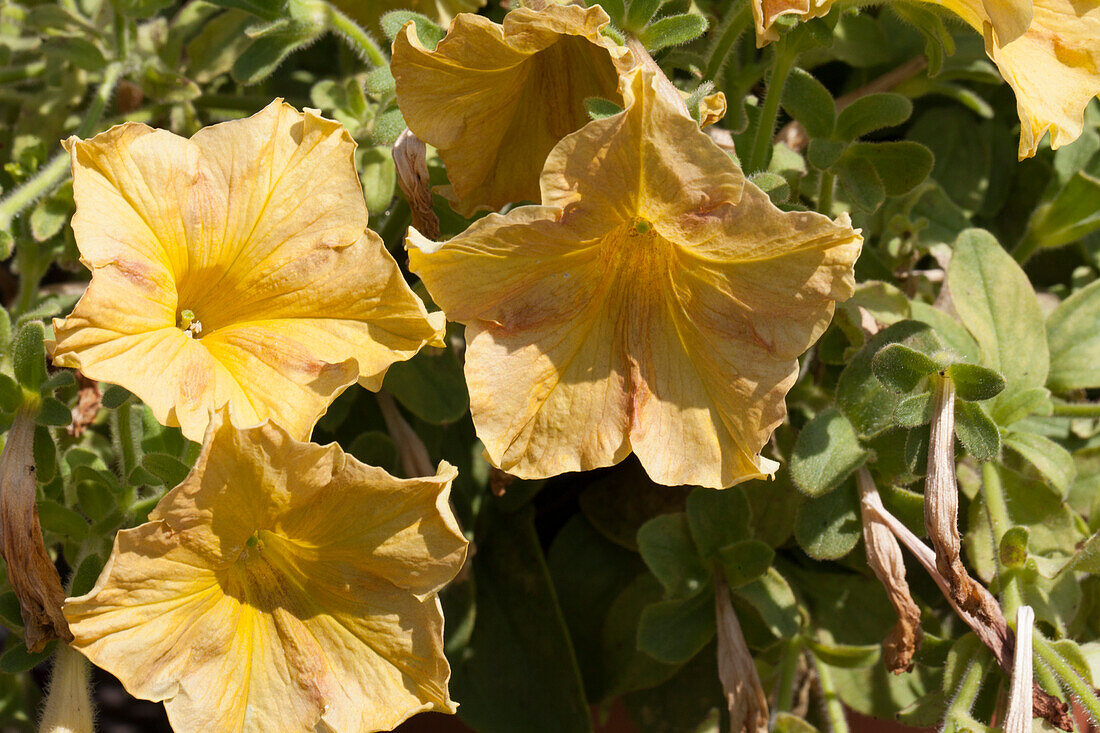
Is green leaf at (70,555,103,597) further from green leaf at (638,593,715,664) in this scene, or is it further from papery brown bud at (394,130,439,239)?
green leaf at (638,593,715,664)

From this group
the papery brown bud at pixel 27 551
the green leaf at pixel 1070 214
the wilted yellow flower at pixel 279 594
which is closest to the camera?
the wilted yellow flower at pixel 279 594

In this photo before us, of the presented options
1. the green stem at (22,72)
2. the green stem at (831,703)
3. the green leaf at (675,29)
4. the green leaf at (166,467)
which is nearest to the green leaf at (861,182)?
the green leaf at (675,29)

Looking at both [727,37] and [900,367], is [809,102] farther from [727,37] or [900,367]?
[900,367]

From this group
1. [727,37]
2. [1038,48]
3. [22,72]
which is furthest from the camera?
[22,72]

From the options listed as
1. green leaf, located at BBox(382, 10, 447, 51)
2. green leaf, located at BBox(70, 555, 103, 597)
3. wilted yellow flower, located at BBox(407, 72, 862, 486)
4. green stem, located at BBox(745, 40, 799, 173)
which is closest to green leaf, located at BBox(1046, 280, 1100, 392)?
green stem, located at BBox(745, 40, 799, 173)

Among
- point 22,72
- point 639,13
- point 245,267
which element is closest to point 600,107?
point 639,13

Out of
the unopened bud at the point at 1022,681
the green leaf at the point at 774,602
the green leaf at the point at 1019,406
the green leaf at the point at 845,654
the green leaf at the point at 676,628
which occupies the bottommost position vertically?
the green leaf at the point at 845,654

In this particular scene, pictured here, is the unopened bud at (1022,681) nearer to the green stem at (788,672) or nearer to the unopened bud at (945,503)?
the unopened bud at (945,503)
